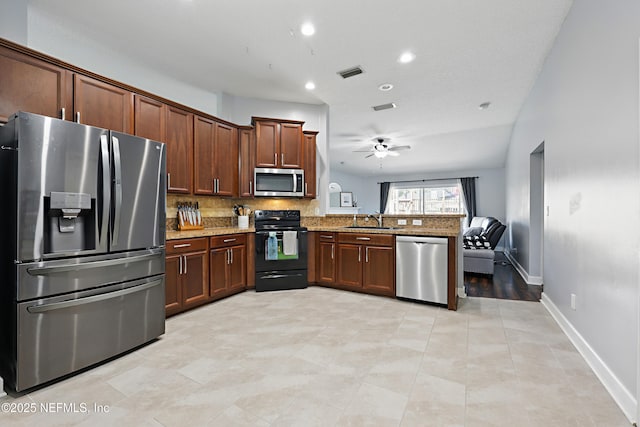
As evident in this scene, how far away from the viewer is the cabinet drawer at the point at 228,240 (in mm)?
3479

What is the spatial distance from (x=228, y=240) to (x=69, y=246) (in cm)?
181

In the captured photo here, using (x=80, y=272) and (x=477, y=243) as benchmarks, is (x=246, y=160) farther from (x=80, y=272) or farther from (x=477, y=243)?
(x=477, y=243)

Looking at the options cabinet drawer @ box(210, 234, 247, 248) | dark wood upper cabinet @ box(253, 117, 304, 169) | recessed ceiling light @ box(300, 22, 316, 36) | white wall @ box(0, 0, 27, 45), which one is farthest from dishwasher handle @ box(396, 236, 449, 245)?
white wall @ box(0, 0, 27, 45)

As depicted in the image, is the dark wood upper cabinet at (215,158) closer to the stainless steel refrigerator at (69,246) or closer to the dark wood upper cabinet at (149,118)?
the dark wood upper cabinet at (149,118)

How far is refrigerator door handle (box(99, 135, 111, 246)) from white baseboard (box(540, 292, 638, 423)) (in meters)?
3.26

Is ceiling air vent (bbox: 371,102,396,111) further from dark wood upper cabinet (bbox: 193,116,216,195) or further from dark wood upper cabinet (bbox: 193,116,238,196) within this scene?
dark wood upper cabinet (bbox: 193,116,216,195)

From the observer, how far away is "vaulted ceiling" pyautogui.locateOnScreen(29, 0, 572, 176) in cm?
260

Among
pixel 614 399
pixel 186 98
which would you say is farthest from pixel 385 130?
pixel 614 399

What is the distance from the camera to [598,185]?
2061mm

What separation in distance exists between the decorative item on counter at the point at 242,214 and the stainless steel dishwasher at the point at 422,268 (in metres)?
2.17

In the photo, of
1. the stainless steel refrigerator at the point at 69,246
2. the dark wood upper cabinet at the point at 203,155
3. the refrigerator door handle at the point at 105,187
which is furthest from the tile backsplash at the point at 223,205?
the refrigerator door handle at the point at 105,187

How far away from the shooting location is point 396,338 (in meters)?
2.50

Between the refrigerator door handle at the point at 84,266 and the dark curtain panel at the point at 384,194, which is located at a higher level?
the dark curtain panel at the point at 384,194

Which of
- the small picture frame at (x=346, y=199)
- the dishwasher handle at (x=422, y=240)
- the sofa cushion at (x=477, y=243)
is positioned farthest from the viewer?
the small picture frame at (x=346, y=199)
